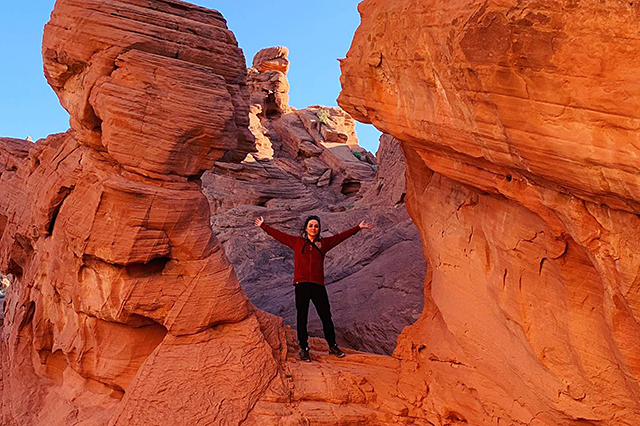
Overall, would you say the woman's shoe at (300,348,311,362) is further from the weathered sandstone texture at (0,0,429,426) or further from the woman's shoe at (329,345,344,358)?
the woman's shoe at (329,345,344,358)

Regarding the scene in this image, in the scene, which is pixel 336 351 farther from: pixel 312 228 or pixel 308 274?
pixel 312 228

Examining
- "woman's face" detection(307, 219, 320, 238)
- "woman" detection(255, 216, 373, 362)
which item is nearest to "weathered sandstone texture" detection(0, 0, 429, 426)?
"woman" detection(255, 216, 373, 362)

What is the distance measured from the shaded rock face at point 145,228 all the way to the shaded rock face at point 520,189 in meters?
2.01

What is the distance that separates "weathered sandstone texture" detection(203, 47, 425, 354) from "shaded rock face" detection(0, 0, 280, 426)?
3618 mm

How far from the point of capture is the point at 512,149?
3.82 m

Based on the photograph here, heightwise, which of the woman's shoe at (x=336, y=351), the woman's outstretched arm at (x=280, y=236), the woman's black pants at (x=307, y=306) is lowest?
the woman's shoe at (x=336, y=351)

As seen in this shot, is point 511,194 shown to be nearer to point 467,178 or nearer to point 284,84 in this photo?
point 467,178

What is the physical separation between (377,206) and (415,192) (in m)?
11.8

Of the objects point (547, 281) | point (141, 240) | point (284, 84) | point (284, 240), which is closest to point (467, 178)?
point (547, 281)

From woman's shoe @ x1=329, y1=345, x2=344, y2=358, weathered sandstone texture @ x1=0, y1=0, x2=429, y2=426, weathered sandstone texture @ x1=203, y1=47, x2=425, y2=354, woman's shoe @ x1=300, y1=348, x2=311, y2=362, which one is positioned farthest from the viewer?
weathered sandstone texture @ x1=203, y1=47, x2=425, y2=354

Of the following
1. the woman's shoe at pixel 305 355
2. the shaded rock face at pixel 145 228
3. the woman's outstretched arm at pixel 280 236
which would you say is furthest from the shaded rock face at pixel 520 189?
the shaded rock face at pixel 145 228

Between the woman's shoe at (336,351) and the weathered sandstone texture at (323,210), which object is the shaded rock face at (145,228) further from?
the weathered sandstone texture at (323,210)

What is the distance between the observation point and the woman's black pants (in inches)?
278

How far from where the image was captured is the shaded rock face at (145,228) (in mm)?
6066
